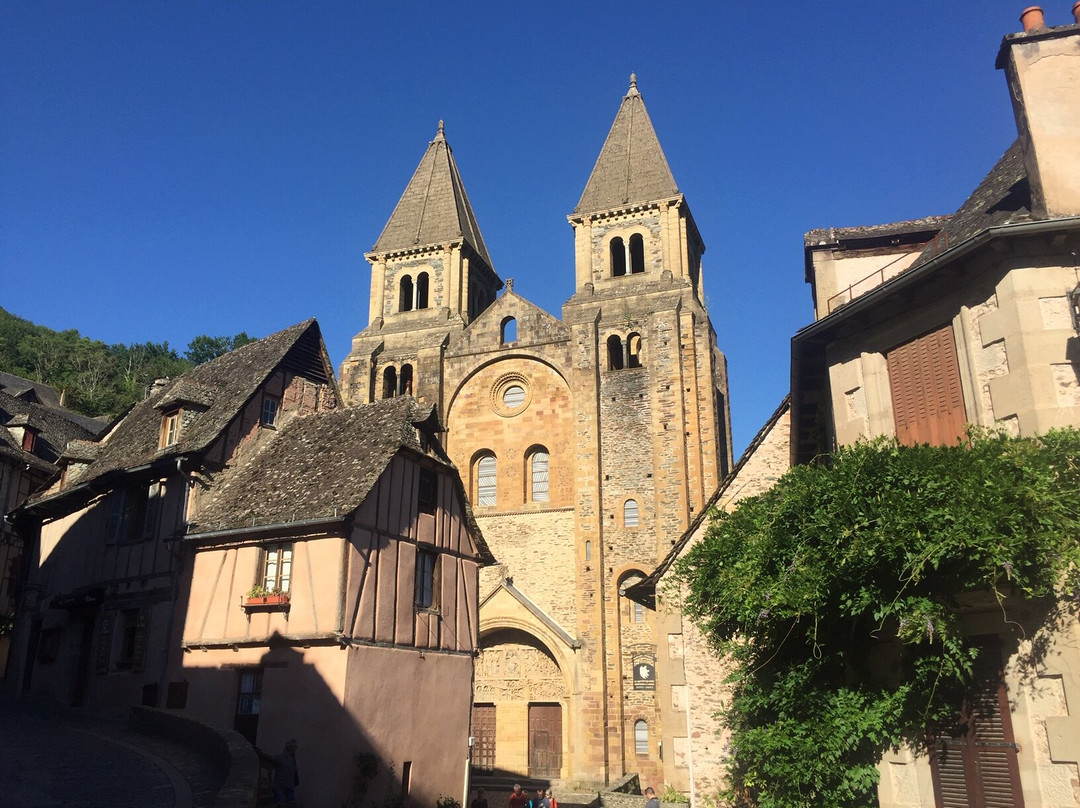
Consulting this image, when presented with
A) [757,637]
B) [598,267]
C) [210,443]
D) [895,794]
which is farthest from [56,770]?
[598,267]

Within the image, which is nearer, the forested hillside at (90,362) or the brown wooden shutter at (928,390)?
the brown wooden shutter at (928,390)

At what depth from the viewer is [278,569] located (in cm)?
1642

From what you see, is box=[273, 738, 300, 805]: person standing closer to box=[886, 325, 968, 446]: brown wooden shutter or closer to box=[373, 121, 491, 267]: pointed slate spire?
box=[886, 325, 968, 446]: brown wooden shutter

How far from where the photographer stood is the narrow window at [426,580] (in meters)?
17.8

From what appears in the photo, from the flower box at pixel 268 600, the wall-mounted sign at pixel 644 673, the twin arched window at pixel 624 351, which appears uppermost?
the twin arched window at pixel 624 351

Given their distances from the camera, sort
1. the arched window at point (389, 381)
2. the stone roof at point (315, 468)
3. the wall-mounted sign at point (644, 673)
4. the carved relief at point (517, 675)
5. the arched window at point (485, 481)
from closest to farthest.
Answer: the stone roof at point (315, 468) < the wall-mounted sign at point (644, 673) < the carved relief at point (517, 675) < the arched window at point (485, 481) < the arched window at point (389, 381)

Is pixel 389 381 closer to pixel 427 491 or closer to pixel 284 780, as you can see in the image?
pixel 427 491

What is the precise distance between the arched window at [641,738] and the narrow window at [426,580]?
11.4 meters

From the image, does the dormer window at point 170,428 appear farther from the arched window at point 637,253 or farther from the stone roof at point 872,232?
the arched window at point 637,253

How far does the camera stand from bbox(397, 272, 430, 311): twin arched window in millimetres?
36844

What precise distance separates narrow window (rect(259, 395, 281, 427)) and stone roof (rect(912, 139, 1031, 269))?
1414 cm

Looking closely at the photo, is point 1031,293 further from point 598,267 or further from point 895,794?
point 598,267

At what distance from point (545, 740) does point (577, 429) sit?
31.8 feet

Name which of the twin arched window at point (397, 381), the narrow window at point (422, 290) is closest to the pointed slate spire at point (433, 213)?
the narrow window at point (422, 290)
